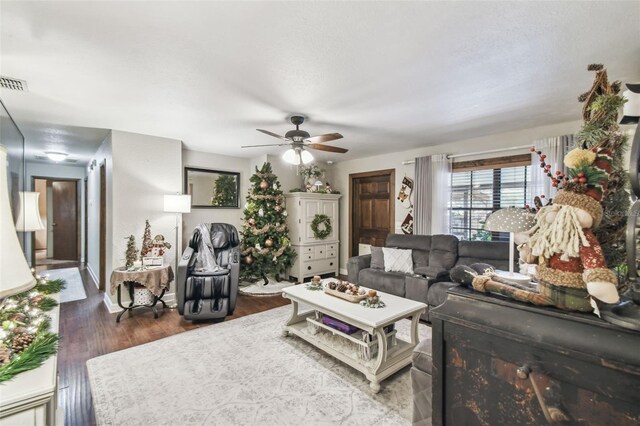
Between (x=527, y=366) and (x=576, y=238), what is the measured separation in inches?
14.3

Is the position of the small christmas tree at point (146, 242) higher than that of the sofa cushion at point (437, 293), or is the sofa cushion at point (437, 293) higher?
the small christmas tree at point (146, 242)

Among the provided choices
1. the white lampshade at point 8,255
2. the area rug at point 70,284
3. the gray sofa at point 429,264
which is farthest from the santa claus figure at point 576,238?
the area rug at point 70,284

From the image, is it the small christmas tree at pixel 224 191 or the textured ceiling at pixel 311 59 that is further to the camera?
the small christmas tree at pixel 224 191

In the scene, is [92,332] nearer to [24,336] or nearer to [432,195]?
[24,336]

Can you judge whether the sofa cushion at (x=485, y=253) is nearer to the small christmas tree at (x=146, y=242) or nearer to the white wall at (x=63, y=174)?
the small christmas tree at (x=146, y=242)

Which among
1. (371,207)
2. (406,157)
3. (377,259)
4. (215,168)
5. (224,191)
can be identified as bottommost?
(377,259)

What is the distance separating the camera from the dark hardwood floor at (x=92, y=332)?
6.67 ft

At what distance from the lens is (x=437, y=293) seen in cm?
323

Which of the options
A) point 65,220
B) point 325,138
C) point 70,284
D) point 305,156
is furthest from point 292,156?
point 65,220

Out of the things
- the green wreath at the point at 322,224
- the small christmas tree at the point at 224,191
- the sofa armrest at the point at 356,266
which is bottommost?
the sofa armrest at the point at 356,266

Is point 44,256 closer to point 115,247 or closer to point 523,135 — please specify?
point 115,247

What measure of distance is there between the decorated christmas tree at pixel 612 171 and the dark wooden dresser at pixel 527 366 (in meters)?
0.27

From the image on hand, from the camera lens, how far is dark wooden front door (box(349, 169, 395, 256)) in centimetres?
529

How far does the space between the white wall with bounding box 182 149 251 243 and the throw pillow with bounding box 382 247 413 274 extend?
2.96m
